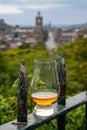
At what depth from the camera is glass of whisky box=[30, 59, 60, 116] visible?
59.7 inches

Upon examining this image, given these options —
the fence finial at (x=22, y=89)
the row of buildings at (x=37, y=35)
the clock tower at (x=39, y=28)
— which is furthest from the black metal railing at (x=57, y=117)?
the clock tower at (x=39, y=28)

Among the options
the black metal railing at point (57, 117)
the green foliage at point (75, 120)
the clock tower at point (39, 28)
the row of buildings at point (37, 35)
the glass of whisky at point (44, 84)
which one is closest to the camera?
the black metal railing at point (57, 117)

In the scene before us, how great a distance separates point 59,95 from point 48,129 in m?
0.61

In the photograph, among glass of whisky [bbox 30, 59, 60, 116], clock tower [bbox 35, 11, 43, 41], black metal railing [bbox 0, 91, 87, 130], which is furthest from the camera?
clock tower [bbox 35, 11, 43, 41]

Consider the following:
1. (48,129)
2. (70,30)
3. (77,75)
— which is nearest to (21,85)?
(48,129)

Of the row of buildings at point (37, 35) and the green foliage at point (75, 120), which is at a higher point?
the green foliage at point (75, 120)

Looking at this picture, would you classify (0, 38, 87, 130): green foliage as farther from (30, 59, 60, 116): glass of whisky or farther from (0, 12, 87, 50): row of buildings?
(0, 12, 87, 50): row of buildings

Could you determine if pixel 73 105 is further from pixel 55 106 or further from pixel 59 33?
pixel 59 33

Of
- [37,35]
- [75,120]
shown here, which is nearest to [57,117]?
[75,120]

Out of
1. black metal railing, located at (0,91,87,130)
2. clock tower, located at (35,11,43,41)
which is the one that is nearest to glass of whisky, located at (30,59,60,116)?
black metal railing, located at (0,91,87,130)

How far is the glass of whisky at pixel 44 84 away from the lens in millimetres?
1518

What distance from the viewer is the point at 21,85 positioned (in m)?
1.41

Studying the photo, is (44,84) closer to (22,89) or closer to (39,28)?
(22,89)

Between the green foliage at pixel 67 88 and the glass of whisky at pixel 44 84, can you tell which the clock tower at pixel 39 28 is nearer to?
the green foliage at pixel 67 88
